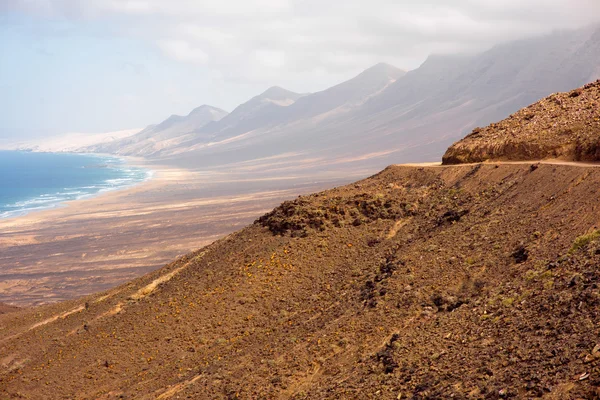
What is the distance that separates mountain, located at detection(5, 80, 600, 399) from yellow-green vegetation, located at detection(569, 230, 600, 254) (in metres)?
0.05

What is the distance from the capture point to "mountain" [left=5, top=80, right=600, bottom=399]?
30.6 feet

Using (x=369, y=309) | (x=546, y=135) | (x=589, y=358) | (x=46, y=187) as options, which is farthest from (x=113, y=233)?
(x=46, y=187)

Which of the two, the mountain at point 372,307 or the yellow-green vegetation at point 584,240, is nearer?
the mountain at point 372,307

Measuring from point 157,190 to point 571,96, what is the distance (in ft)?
335

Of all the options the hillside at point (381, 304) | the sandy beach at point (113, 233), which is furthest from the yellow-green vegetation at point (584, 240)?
the sandy beach at point (113, 233)

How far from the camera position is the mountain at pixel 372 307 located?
30.6 feet

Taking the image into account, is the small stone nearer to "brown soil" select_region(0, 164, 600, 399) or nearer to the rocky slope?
"brown soil" select_region(0, 164, 600, 399)

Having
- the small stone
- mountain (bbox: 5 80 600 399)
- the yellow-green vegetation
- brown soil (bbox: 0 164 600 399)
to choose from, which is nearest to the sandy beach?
mountain (bbox: 5 80 600 399)

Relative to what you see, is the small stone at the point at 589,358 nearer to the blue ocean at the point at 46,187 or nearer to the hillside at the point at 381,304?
the hillside at the point at 381,304

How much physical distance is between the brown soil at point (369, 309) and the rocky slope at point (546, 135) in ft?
4.61

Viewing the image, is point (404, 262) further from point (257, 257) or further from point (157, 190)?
point (157, 190)

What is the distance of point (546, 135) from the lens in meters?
19.5

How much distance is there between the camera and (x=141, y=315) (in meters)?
19.2

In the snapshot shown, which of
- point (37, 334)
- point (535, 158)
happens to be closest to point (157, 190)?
point (37, 334)
